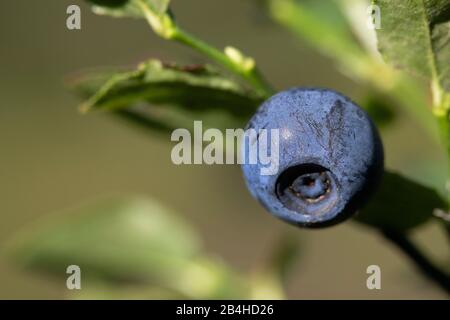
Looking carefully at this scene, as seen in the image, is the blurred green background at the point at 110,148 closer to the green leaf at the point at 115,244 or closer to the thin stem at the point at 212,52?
the green leaf at the point at 115,244

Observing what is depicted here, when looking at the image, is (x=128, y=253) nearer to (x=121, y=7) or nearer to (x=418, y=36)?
(x=121, y=7)

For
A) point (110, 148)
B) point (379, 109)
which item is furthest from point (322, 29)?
point (110, 148)

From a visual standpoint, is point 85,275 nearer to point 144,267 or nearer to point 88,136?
point 144,267

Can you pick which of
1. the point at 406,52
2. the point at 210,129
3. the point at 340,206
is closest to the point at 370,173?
the point at 340,206

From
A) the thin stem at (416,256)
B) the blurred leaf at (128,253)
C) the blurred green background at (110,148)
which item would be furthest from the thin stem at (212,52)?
the blurred green background at (110,148)

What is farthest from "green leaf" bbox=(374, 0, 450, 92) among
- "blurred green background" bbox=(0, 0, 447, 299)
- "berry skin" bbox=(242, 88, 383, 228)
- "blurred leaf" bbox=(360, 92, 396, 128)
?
"blurred green background" bbox=(0, 0, 447, 299)

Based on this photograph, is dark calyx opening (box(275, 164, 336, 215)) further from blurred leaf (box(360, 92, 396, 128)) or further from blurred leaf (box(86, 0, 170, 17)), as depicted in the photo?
blurred leaf (box(360, 92, 396, 128))
